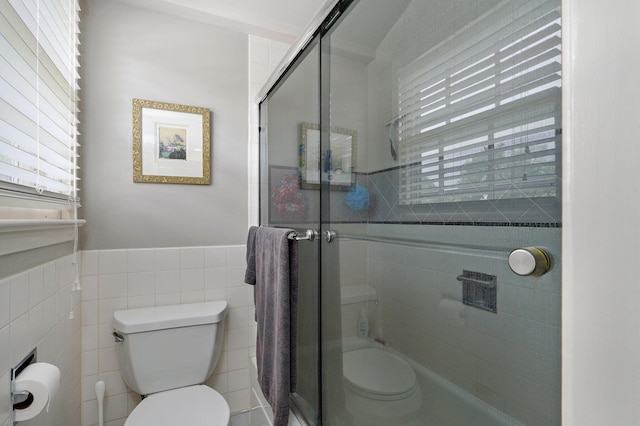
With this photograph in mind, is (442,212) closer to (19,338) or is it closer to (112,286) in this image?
(19,338)

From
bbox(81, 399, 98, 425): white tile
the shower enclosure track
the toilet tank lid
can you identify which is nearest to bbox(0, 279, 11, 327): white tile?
the toilet tank lid

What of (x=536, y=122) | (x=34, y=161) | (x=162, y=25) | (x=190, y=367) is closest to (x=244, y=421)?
(x=190, y=367)

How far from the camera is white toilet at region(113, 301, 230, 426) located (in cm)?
124

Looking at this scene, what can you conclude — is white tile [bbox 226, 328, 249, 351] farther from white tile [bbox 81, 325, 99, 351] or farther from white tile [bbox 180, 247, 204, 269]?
white tile [bbox 81, 325, 99, 351]

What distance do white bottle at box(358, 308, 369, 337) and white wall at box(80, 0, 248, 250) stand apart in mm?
990

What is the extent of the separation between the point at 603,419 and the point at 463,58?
572 millimetres

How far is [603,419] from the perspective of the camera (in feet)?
1.06

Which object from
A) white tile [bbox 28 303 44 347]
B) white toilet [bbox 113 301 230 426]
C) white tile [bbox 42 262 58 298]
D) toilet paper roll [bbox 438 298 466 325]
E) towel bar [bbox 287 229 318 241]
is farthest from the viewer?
white toilet [bbox 113 301 230 426]

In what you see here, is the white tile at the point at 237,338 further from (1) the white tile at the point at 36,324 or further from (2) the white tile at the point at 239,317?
(1) the white tile at the point at 36,324

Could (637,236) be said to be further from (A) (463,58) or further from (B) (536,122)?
(A) (463,58)

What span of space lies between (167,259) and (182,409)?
0.66 metres

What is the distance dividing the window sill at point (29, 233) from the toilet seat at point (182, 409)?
2.39ft

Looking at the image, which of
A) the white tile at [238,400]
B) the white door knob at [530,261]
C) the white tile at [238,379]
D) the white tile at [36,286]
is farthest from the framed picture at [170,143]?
the white door knob at [530,261]

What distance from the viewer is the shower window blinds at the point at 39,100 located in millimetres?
747
